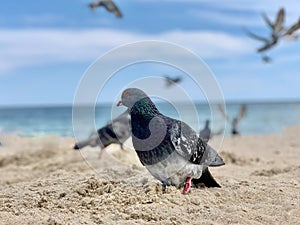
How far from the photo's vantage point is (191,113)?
17.3ft

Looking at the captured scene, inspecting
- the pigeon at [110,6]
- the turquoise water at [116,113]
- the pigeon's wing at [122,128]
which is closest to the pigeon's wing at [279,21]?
the turquoise water at [116,113]

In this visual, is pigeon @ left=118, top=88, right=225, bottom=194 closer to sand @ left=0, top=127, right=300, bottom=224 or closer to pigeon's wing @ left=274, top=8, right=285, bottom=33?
sand @ left=0, top=127, right=300, bottom=224

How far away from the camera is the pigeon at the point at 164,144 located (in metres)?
→ 4.41

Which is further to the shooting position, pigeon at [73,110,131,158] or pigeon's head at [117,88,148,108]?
pigeon at [73,110,131,158]

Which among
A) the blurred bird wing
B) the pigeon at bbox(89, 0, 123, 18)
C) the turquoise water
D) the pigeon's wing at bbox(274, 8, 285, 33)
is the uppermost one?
the pigeon's wing at bbox(274, 8, 285, 33)

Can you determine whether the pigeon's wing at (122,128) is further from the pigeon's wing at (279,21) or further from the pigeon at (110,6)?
the pigeon's wing at (279,21)

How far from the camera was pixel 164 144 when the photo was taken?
173 inches

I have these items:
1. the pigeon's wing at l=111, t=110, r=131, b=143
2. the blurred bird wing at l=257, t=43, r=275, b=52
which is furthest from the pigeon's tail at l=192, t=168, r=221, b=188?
the blurred bird wing at l=257, t=43, r=275, b=52

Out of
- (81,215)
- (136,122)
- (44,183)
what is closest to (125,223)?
(81,215)

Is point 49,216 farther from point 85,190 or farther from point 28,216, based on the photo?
point 85,190

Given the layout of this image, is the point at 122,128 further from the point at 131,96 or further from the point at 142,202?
the point at 142,202

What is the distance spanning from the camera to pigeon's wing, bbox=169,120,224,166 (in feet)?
14.6

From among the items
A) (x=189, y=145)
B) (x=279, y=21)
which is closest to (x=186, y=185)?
(x=189, y=145)

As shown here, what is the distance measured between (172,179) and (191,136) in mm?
507
